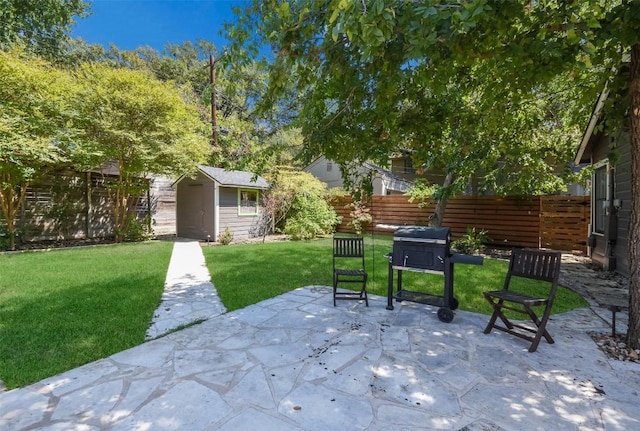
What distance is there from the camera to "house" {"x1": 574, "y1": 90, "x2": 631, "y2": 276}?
6.07 m

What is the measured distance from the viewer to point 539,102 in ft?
22.2

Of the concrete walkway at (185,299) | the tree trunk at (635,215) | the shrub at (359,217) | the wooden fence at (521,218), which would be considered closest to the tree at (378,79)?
the tree trunk at (635,215)

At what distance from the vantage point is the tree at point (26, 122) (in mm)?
7934

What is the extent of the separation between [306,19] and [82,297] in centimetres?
464

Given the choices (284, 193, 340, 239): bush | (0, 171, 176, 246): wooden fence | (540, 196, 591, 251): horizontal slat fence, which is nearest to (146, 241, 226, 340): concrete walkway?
(284, 193, 340, 239): bush

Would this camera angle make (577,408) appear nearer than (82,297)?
Yes

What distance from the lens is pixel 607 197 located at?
6.87 metres

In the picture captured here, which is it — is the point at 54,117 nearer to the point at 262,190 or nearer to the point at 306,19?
the point at 262,190

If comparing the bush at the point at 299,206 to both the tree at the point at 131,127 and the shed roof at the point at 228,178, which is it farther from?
the tree at the point at 131,127

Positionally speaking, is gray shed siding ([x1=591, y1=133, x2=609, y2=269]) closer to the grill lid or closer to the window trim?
the grill lid

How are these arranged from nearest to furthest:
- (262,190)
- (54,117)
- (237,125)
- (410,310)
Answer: (410,310) < (54,117) < (262,190) < (237,125)

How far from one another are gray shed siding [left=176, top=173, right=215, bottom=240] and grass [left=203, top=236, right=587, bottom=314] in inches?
107

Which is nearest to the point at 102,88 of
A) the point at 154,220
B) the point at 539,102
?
the point at 154,220

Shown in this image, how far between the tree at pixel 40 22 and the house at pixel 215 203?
10256 mm
